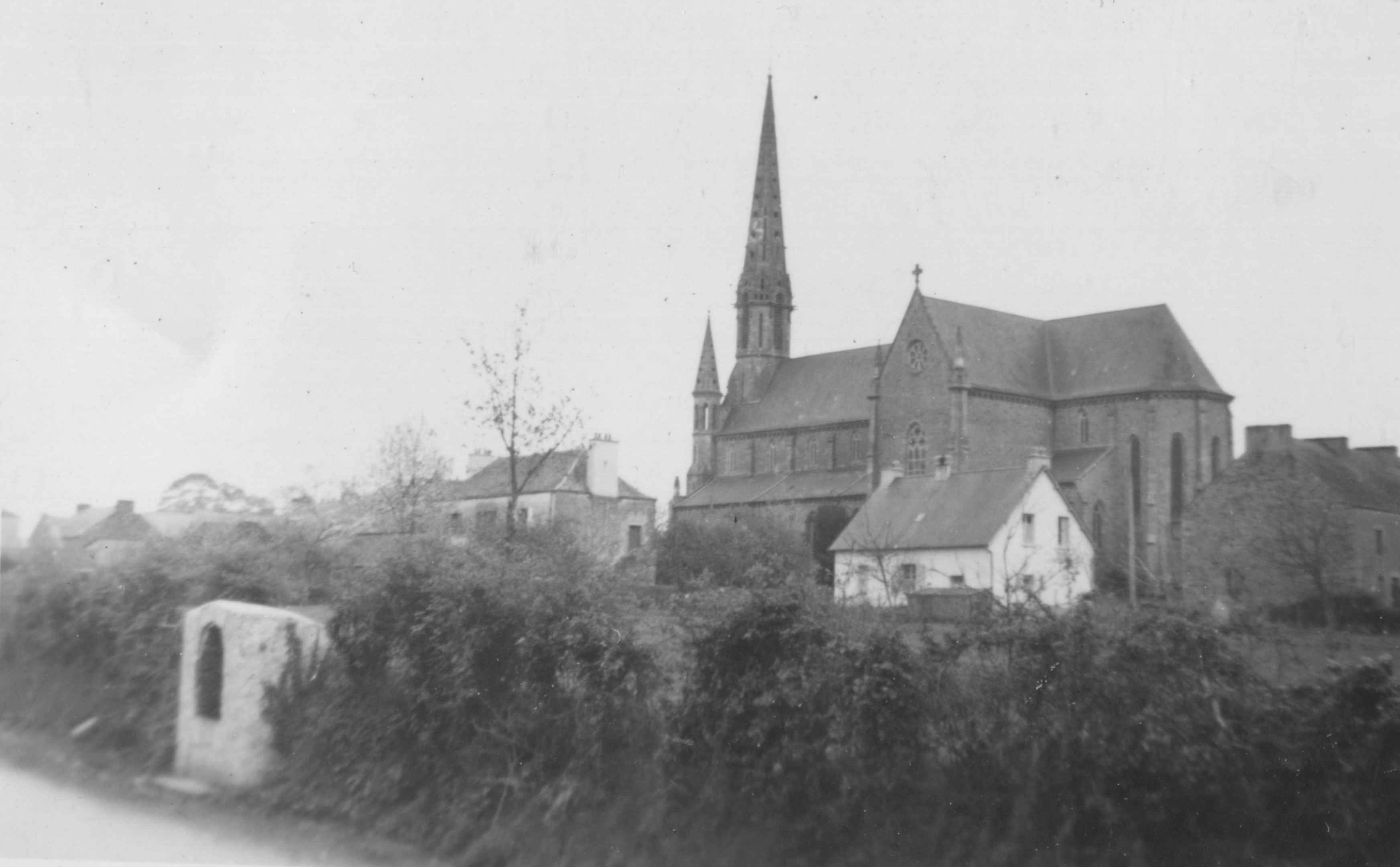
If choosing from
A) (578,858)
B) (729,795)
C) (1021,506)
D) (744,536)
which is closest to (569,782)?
(578,858)

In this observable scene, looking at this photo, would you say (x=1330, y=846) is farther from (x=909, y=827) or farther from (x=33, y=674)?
(x=33, y=674)

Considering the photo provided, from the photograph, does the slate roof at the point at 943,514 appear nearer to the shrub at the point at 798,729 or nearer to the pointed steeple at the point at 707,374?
the shrub at the point at 798,729

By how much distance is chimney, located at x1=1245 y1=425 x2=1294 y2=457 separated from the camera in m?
13.8

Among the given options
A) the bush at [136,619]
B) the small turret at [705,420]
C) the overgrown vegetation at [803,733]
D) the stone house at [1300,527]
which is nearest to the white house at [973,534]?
the stone house at [1300,527]

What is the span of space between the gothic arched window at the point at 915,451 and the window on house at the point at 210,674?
1485 inches

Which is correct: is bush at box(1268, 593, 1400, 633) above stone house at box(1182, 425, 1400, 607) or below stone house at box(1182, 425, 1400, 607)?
below

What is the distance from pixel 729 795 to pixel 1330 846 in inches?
176

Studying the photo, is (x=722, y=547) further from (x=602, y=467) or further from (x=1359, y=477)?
(x=1359, y=477)

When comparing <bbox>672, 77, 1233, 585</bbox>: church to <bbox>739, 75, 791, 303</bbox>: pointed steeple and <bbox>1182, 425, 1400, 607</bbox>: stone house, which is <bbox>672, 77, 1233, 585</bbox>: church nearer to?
<bbox>739, 75, 791, 303</bbox>: pointed steeple

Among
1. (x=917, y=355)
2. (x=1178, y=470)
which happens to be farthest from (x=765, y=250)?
(x=1178, y=470)

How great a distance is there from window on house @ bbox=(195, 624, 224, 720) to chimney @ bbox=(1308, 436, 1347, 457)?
12381 mm

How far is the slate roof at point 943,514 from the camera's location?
3083 centimetres

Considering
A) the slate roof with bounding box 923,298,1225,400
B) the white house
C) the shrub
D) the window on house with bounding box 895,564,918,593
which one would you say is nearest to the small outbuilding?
the shrub

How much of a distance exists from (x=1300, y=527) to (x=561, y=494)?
726 inches
